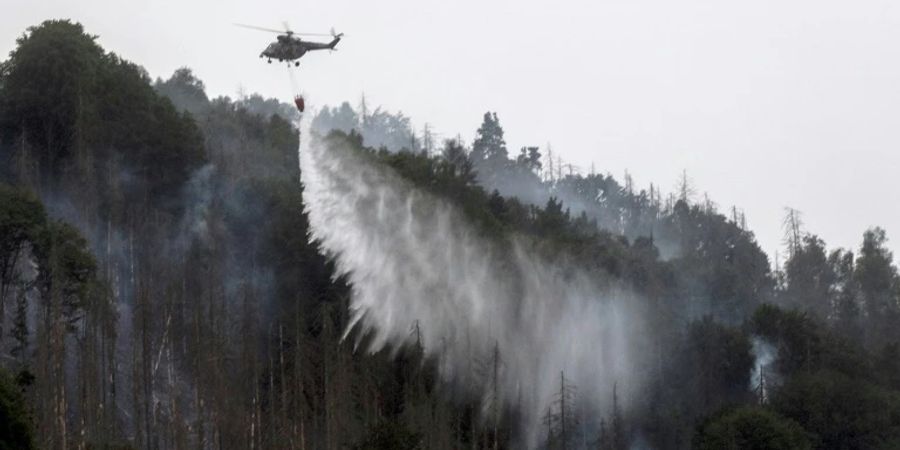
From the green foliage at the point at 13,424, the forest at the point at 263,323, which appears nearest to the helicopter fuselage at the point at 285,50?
the forest at the point at 263,323

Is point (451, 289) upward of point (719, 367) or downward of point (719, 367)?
upward

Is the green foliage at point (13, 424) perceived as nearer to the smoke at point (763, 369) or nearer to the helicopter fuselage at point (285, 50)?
the helicopter fuselage at point (285, 50)

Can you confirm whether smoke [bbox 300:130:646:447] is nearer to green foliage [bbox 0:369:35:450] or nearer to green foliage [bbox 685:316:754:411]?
green foliage [bbox 685:316:754:411]

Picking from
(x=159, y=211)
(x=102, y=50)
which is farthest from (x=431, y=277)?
(x=102, y=50)

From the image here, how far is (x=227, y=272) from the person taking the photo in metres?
91.9

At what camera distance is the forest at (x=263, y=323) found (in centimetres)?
7444

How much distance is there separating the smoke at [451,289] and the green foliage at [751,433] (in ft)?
23.1

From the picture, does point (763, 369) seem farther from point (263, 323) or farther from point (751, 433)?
point (263, 323)

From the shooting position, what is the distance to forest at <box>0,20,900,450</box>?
74.4 meters

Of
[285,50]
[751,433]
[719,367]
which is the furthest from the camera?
[719,367]

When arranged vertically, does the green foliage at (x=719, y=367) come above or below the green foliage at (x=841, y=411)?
above

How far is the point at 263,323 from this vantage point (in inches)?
3445

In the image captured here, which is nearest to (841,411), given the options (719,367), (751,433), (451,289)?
(751,433)

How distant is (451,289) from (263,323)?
9.09 meters
